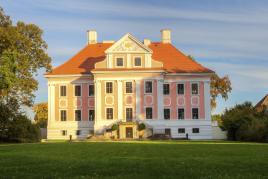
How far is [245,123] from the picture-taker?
2104 inches

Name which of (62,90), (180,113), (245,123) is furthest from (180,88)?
(62,90)

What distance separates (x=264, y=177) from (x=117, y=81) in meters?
48.8

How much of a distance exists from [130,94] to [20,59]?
55.8ft

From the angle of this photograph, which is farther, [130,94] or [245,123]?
[130,94]

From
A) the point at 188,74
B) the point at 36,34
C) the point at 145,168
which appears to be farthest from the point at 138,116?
the point at 145,168

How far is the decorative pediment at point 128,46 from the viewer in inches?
2322

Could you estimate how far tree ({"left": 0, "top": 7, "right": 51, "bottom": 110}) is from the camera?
43000 mm

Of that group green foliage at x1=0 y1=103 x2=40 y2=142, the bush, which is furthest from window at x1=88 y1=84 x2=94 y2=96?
green foliage at x1=0 y1=103 x2=40 y2=142

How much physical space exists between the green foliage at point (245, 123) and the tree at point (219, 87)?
1112cm

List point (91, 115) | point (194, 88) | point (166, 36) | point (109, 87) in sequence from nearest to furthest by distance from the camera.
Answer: point (109, 87) → point (194, 88) → point (91, 115) → point (166, 36)

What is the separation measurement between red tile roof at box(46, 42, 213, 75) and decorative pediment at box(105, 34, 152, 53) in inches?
147

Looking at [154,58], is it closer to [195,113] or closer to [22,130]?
[195,113]

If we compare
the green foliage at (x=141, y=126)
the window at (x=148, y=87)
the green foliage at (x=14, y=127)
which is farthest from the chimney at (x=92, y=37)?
the green foliage at (x=14, y=127)

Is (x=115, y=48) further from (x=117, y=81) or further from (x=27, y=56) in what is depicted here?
(x=27, y=56)
